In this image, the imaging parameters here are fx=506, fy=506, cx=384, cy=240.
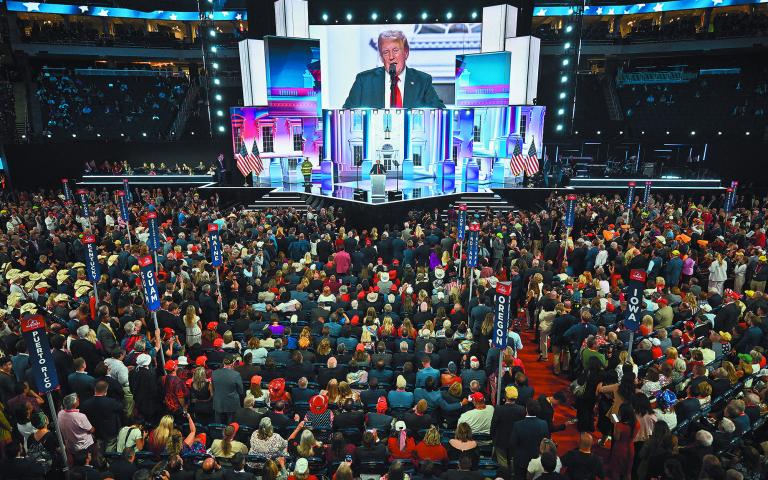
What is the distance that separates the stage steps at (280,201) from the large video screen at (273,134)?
438 cm

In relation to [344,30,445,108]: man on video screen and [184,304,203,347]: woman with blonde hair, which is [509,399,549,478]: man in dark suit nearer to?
[184,304,203,347]: woman with blonde hair

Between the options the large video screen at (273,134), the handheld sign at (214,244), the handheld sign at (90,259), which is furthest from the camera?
the large video screen at (273,134)

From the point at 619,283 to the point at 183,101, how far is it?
3593 cm

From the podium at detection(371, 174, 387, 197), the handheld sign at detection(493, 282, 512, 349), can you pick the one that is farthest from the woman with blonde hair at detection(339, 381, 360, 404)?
the podium at detection(371, 174, 387, 197)

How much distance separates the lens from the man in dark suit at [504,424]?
6.48m

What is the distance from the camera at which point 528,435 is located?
6.18 meters

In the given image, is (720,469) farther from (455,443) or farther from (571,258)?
(571,258)

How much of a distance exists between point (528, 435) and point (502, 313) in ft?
5.79

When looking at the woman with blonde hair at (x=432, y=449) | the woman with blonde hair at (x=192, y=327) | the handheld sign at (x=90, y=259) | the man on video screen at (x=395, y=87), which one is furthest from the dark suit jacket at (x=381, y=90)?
the woman with blonde hair at (x=432, y=449)

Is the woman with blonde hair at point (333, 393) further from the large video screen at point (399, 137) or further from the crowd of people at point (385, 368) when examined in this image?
the large video screen at point (399, 137)

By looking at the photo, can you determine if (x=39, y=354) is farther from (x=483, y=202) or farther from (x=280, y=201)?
(x=483, y=202)

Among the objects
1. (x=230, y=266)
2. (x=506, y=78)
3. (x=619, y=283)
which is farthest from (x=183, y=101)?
(x=619, y=283)

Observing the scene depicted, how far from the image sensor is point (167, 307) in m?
9.64

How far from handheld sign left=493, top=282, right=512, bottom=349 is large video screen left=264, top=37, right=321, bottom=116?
79.4ft
